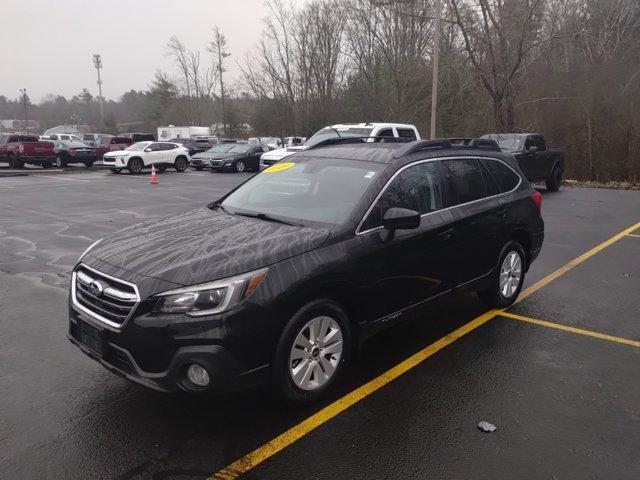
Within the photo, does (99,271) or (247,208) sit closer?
(99,271)

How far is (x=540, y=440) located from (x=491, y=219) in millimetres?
2373

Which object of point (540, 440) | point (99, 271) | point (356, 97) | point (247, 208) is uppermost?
point (356, 97)

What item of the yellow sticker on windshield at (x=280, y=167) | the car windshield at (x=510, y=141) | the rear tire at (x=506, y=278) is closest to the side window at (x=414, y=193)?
the yellow sticker on windshield at (x=280, y=167)

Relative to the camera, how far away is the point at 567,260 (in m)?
7.65

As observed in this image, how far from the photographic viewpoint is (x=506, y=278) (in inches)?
216

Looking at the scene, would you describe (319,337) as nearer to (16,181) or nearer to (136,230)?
(136,230)

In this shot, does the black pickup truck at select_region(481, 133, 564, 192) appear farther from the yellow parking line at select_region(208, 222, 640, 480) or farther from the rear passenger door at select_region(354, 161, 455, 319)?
the rear passenger door at select_region(354, 161, 455, 319)

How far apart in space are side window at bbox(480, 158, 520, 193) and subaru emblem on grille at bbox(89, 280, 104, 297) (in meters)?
3.77

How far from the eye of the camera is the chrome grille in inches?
123

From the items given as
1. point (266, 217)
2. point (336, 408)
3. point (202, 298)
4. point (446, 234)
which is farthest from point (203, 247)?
point (446, 234)

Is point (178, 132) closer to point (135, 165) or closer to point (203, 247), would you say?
point (135, 165)

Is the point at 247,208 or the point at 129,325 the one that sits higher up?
the point at 247,208

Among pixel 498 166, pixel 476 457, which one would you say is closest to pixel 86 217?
pixel 498 166

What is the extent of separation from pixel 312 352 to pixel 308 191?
142cm
